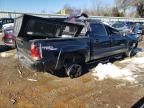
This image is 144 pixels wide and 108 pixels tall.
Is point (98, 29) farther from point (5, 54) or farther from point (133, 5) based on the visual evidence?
point (133, 5)

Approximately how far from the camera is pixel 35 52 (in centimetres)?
728

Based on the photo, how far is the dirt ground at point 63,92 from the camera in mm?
6180

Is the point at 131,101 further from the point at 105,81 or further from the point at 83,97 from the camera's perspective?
the point at 105,81

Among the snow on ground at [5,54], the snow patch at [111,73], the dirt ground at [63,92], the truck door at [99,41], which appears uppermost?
the truck door at [99,41]

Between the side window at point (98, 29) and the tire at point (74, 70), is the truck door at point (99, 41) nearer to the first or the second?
the side window at point (98, 29)

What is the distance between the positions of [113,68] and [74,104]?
3.22 metres

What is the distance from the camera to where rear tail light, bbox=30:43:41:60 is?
7227 millimetres

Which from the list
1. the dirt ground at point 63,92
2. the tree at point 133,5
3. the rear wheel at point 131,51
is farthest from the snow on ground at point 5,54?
the tree at point 133,5

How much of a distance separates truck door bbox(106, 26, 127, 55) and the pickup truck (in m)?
0.35

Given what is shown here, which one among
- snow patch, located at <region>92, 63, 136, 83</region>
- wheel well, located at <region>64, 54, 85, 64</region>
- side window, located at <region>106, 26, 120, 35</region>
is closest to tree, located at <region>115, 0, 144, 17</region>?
side window, located at <region>106, 26, 120, 35</region>

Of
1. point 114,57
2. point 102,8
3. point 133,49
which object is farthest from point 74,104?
point 102,8

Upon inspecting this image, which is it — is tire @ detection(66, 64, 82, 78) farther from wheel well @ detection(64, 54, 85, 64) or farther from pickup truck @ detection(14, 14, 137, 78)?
wheel well @ detection(64, 54, 85, 64)

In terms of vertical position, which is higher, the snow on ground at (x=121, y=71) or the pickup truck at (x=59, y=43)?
the pickup truck at (x=59, y=43)

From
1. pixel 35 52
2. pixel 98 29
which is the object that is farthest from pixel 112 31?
pixel 35 52
